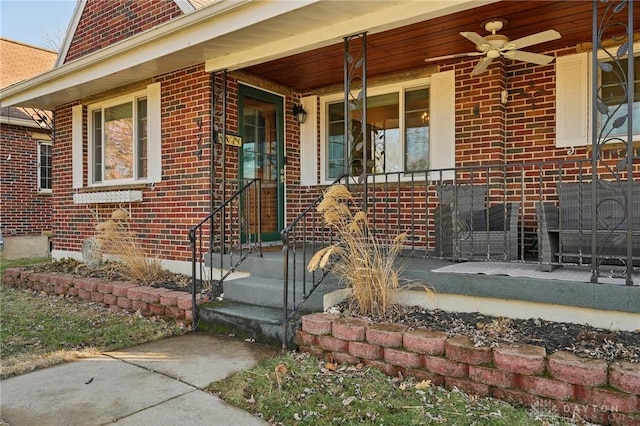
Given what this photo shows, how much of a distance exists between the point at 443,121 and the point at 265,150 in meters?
2.41

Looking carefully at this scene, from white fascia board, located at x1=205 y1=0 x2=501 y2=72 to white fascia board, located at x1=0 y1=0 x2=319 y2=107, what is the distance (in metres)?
0.51

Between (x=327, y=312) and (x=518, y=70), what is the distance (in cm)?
377

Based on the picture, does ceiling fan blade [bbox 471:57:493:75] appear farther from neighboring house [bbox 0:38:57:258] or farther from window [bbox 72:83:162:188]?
neighboring house [bbox 0:38:57:258]

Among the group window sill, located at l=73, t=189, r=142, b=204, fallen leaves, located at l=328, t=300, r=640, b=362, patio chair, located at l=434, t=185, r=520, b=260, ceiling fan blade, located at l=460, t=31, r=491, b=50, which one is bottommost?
fallen leaves, located at l=328, t=300, r=640, b=362

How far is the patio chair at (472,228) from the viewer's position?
158 inches

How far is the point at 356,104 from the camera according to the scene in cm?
457

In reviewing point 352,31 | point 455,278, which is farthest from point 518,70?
point 455,278

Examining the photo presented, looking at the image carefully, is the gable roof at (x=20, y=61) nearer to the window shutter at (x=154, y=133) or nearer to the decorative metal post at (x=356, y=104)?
the window shutter at (x=154, y=133)

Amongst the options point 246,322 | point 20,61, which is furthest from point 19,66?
point 246,322

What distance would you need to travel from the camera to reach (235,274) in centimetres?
487

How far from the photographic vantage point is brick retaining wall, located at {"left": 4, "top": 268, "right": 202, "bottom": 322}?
14.3ft

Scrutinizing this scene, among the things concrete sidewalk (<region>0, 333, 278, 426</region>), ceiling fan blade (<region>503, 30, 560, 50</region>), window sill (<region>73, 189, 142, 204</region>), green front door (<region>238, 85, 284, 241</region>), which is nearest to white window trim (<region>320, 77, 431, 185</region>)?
green front door (<region>238, 85, 284, 241</region>)

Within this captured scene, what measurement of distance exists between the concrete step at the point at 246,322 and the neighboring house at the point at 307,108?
4.86ft

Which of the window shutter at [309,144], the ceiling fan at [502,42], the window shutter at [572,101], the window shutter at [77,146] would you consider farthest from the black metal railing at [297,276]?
the window shutter at [77,146]
